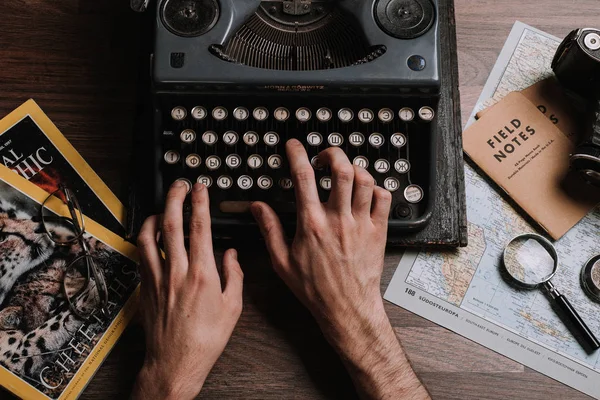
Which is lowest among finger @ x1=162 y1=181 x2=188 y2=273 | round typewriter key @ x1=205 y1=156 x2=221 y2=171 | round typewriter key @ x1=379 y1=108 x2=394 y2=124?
finger @ x1=162 y1=181 x2=188 y2=273

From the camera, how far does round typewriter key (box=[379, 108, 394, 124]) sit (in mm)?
1637

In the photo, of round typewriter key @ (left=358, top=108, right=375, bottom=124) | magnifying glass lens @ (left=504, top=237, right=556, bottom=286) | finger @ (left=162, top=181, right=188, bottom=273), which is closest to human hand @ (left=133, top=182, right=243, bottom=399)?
finger @ (left=162, top=181, right=188, bottom=273)

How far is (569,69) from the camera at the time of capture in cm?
174

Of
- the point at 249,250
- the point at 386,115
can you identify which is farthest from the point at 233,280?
the point at 386,115

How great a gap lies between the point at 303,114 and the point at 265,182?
20 cm

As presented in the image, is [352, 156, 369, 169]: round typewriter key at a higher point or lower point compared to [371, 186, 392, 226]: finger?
higher

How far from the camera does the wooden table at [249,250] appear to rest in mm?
1657

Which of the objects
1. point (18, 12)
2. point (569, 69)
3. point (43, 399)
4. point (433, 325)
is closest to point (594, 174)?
point (569, 69)

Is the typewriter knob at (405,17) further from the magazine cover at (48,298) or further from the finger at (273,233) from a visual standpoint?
the magazine cover at (48,298)

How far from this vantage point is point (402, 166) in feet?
5.42

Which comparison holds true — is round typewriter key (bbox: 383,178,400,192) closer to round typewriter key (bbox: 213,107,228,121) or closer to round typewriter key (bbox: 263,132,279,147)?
round typewriter key (bbox: 263,132,279,147)

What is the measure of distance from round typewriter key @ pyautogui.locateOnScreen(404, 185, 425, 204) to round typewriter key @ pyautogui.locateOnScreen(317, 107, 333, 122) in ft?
0.92

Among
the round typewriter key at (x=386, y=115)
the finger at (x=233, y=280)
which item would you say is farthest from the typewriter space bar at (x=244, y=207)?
the round typewriter key at (x=386, y=115)

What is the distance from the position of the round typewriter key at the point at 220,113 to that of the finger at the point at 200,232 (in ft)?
0.60
